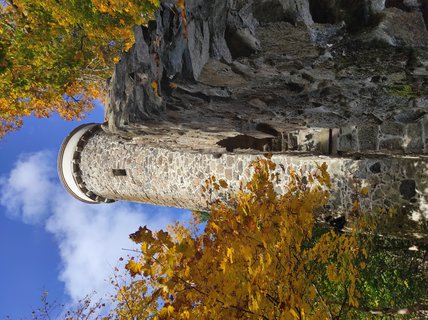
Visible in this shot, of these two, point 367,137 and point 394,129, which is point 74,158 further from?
point 394,129

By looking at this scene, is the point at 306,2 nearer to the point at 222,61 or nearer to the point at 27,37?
the point at 222,61

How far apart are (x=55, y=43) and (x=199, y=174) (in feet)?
29.3

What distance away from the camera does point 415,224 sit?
6.23 metres

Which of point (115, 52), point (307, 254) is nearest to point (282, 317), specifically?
point (307, 254)

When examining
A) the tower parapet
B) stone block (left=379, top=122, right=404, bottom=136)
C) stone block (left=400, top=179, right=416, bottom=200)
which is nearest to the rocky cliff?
stone block (left=379, top=122, right=404, bottom=136)

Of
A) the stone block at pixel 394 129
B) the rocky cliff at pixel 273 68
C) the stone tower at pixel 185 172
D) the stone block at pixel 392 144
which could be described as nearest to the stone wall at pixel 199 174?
the stone tower at pixel 185 172

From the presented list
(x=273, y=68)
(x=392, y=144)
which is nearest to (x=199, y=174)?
(x=392, y=144)

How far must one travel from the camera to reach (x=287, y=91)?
362cm

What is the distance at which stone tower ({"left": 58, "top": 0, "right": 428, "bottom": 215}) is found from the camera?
7.82 ft

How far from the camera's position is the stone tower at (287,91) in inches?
93.9

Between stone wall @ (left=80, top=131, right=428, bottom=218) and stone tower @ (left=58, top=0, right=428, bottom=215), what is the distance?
2 centimetres

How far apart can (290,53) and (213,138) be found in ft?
14.0

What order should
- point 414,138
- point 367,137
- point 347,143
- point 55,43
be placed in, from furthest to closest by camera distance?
point 55,43 → point 347,143 → point 367,137 → point 414,138

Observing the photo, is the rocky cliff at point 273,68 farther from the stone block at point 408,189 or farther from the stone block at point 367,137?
the stone block at point 367,137
